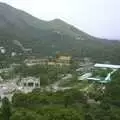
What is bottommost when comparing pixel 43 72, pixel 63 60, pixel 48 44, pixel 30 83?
pixel 30 83

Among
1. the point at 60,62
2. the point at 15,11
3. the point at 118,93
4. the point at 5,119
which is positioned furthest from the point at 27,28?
the point at 5,119

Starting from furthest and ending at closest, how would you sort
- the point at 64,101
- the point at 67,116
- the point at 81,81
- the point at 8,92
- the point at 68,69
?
1. the point at 68,69
2. the point at 81,81
3. the point at 8,92
4. the point at 64,101
5. the point at 67,116

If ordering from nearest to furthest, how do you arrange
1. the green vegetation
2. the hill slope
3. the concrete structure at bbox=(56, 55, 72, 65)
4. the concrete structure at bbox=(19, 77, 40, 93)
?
the concrete structure at bbox=(19, 77, 40, 93), the green vegetation, the concrete structure at bbox=(56, 55, 72, 65), the hill slope

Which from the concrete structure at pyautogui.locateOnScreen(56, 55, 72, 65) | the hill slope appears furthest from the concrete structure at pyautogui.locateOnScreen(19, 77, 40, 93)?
the hill slope

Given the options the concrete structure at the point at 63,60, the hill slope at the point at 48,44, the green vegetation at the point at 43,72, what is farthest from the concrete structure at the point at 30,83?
the hill slope at the point at 48,44

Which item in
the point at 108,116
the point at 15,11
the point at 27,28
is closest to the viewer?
the point at 108,116

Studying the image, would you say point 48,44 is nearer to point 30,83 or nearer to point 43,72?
point 43,72

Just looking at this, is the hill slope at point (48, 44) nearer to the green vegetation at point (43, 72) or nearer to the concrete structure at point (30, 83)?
the green vegetation at point (43, 72)

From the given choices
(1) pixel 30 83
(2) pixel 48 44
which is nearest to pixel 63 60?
(1) pixel 30 83

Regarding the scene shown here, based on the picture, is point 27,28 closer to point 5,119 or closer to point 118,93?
point 118,93

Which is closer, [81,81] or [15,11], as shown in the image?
[81,81]

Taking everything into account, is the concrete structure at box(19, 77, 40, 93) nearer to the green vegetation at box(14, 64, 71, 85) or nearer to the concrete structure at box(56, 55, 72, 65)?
the green vegetation at box(14, 64, 71, 85)
